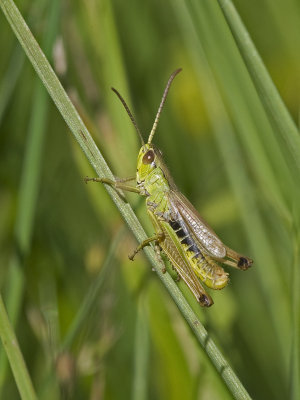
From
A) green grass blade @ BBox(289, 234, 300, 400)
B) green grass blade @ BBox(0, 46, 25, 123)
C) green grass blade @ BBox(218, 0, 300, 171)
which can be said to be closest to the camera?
green grass blade @ BBox(218, 0, 300, 171)

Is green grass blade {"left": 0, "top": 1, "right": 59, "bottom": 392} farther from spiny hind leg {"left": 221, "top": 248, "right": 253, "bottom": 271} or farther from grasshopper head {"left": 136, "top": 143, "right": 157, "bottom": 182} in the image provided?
spiny hind leg {"left": 221, "top": 248, "right": 253, "bottom": 271}

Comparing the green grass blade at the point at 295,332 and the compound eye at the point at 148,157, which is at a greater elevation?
the compound eye at the point at 148,157


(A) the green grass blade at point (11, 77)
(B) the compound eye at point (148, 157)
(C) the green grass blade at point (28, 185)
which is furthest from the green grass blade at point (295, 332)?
(A) the green grass blade at point (11, 77)

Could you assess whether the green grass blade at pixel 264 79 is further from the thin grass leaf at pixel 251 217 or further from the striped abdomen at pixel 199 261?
the striped abdomen at pixel 199 261

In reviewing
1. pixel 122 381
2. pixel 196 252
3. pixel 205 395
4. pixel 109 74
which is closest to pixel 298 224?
pixel 196 252

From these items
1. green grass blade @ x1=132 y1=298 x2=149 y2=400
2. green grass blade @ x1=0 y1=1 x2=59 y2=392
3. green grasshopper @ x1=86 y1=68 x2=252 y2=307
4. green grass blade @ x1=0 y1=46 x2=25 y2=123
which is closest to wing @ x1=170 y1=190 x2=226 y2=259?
green grasshopper @ x1=86 y1=68 x2=252 y2=307

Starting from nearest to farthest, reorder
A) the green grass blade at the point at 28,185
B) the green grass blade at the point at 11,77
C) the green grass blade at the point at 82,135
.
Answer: the green grass blade at the point at 82,135 → the green grass blade at the point at 28,185 → the green grass blade at the point at 11,77
